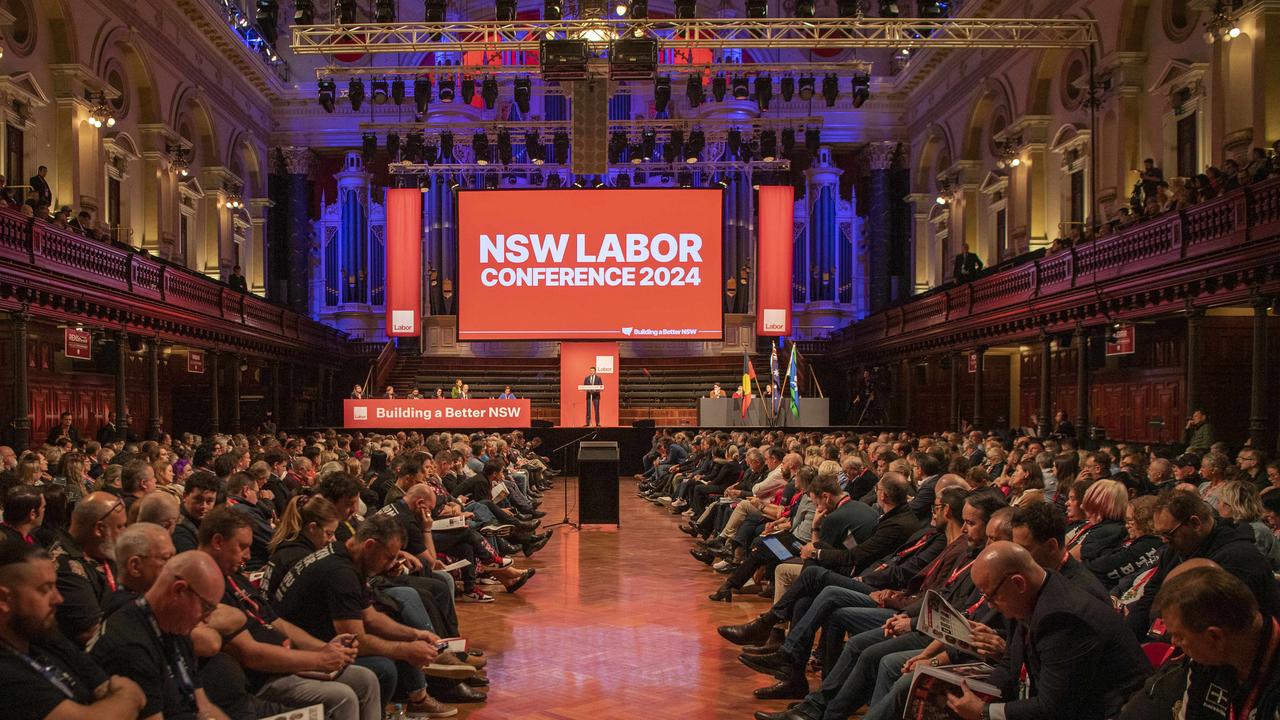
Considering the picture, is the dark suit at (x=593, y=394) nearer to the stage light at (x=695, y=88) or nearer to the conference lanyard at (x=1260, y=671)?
the stage light at (x=695, y=88)

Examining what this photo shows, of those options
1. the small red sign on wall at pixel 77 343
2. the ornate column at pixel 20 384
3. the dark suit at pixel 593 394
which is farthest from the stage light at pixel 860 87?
the ornate column at pixel 20 384

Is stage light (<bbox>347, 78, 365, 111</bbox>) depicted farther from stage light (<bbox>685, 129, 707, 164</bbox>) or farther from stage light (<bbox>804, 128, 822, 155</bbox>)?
stage light (<bbox>804, 128, 822, 155</bbox>)

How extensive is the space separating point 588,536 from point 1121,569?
25.1 feet

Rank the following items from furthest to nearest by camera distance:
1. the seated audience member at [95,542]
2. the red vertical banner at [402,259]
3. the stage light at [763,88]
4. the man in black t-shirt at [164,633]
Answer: the red vertical banner at [402,259], the stage light at [763,88], the seated audience member at [95,542], the man in black t-shirt at [164,633]

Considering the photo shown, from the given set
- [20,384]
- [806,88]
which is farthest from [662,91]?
[20,384]

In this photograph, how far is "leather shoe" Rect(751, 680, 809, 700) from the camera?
543 cm

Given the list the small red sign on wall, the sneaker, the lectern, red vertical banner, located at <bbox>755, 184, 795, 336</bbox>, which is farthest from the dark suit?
the sneaker

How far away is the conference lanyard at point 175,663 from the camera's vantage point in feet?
9.62

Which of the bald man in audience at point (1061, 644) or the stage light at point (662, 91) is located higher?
the stage light at point (662, 91)

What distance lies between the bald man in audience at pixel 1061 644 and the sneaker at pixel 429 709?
2.73 metres

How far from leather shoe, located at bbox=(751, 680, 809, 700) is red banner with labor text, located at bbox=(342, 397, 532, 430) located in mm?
13701

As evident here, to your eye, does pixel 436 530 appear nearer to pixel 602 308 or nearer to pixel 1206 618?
pixel 1206 618

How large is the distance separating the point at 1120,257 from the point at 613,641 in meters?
9.58

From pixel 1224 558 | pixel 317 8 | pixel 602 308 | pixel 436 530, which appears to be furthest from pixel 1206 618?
pixel 317 8
